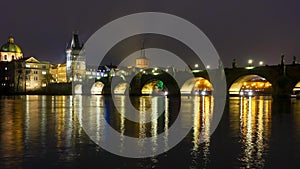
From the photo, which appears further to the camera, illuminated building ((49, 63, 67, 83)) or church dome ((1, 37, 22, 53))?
illuminated building ((49, 63, 67, 83))

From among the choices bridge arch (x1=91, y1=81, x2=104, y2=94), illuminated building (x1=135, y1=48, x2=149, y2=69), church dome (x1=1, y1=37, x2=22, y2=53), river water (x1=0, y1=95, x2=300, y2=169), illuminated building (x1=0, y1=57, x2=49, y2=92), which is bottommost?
river water (x1=0, y1=95, x2=300, y2=169)

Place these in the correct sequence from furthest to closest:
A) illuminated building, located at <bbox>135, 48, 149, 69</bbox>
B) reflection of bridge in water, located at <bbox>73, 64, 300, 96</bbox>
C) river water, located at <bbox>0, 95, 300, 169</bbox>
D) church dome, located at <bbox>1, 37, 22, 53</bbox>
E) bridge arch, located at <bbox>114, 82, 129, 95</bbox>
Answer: illuminated building, located at <bbox>135, 48, 149, 69</bbox> → church dome, located at <bbox>1, 37, 22, 53</bbox> → bridge arch, located at <bbox>114, 82, 129, 95</bbox> → reflection of bridge in water, located at <bbox>73, 64, 300, 96</bbox> → river water, located at <bbox>0, 95, 300, 169</bbox>

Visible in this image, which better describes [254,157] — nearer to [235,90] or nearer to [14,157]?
[14,157]

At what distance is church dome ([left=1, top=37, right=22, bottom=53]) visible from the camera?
16530 centimetres

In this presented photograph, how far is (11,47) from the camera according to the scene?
547ft

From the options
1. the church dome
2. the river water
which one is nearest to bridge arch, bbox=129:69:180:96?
the church dome

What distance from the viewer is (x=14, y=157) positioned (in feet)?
37.8

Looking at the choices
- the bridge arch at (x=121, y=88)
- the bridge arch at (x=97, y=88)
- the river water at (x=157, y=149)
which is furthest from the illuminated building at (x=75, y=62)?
the river water at (x=157, y=149)

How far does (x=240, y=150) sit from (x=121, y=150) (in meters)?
4.24

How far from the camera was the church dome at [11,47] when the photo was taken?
6508 inches

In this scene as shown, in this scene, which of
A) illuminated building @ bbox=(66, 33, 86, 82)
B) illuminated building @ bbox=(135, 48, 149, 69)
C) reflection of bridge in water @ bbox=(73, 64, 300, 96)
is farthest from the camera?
illuminated building @ bbox=(135, 48, 149, 69)

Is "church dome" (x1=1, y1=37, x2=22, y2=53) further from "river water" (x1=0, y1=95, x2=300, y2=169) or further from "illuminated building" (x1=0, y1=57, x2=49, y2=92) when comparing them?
"river water" (x1=0, y1=95, x2=300, y2=169)

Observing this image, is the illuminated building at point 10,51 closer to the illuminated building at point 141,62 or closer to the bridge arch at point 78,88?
the bridge arch at point 78,88

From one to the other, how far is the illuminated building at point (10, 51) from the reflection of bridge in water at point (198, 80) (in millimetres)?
37120
